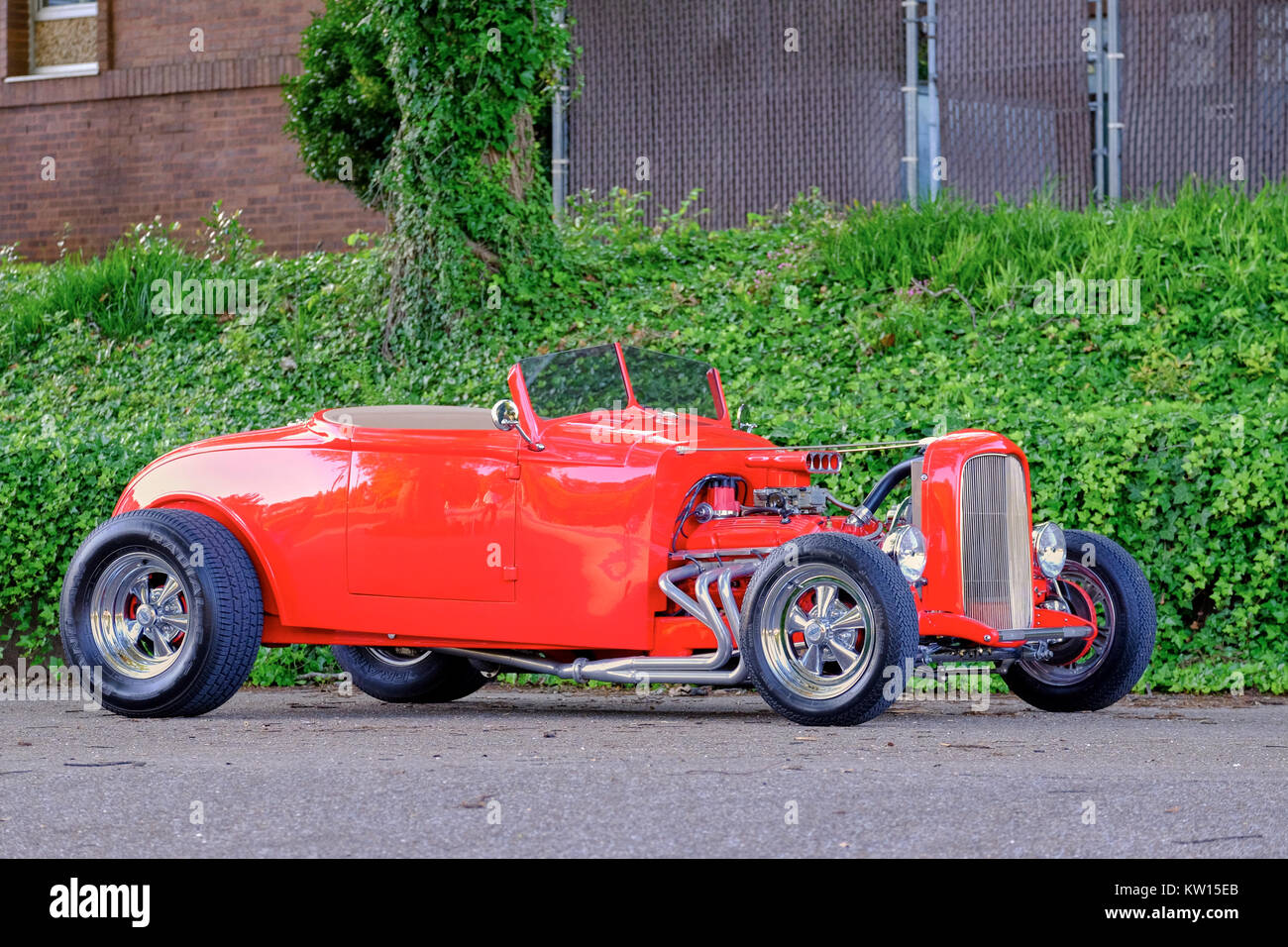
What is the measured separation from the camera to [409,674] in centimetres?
754

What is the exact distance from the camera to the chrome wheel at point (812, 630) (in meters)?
5.77

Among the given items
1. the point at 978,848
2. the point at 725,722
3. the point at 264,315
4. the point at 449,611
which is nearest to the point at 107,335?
the point at 264,315

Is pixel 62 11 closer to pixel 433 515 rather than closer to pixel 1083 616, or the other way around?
pixel 433 515

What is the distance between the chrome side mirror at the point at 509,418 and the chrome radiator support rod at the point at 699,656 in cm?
80

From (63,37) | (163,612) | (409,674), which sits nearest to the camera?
(163,612)

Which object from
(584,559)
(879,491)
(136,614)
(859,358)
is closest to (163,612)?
(136,614)

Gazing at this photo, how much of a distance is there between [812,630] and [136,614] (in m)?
2.90

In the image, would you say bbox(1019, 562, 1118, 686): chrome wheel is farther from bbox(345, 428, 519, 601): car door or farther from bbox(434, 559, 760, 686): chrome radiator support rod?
bbox(345, 428, 519, 601): car door

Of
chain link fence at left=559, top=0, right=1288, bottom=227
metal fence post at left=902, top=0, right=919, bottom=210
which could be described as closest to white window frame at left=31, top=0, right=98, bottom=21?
chain link fence at left=559, top=0, right=1288, bottom=227

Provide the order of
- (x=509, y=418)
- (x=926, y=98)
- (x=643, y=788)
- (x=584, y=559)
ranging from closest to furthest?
(x=643, y=788)
(x=584, y=559)
(x=509, y=418)
(x=926, y=98)

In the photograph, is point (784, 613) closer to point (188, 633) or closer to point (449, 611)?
point (449, 611)

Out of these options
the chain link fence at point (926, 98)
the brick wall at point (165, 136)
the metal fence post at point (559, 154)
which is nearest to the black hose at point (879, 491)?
the chain link fence at point (926, 98)

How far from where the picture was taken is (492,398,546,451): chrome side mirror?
652cm

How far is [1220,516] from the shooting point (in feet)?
25.4
